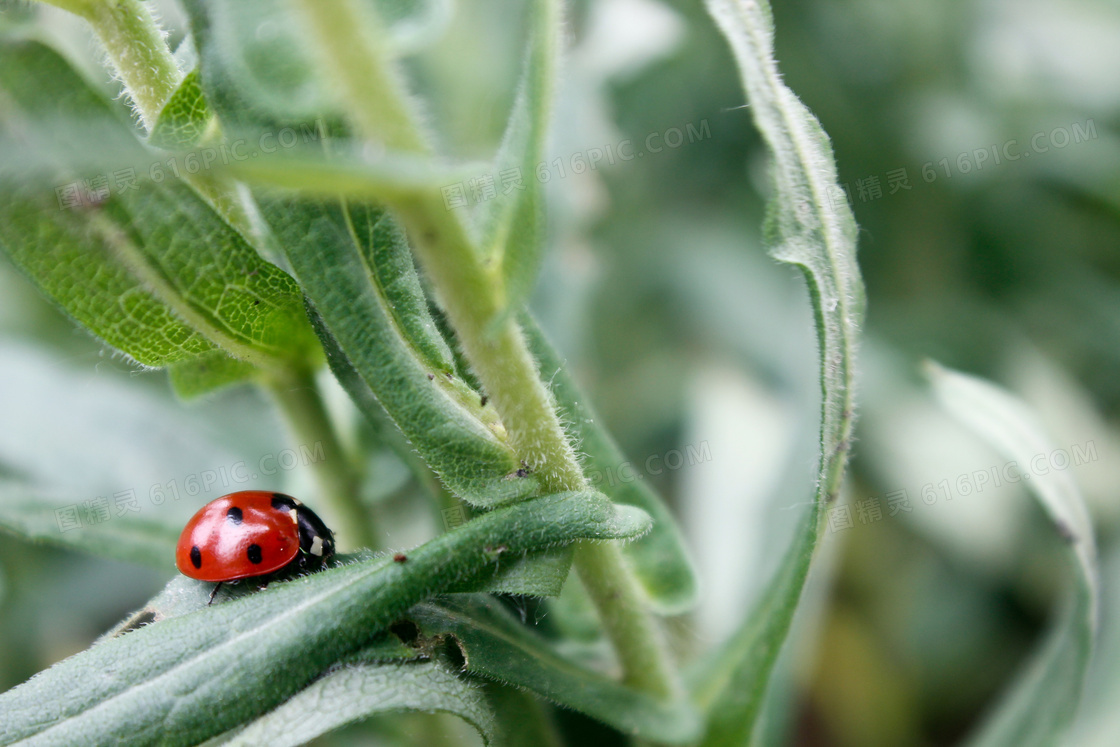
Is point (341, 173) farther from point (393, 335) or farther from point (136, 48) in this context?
point (136, 48)

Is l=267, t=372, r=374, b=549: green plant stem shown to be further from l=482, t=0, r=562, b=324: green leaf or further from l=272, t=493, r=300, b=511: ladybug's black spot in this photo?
l=482, t=0, r=562, b=324: green leaf

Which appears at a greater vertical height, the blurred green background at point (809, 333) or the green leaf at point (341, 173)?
the green leaf at point (341, 173)

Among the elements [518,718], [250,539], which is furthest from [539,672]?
[250,539]

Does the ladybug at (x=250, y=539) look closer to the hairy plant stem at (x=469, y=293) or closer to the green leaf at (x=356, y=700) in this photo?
the green leaf at (x=356, y=700)

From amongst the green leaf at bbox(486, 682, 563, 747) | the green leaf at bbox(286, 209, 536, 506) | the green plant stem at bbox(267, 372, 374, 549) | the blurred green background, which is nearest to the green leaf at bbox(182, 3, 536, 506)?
the green leaf at bbox(286, 209, 536, 506)

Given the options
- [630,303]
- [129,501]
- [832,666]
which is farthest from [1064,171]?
[129,501]

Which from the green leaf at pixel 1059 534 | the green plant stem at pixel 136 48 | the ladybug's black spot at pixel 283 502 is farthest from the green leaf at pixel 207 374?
the green leaf at pixel 1059 534

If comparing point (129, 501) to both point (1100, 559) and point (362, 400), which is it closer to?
point (362, 400)
